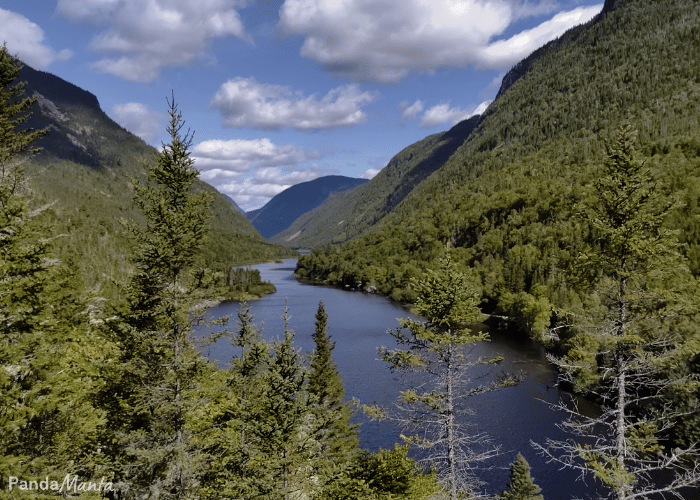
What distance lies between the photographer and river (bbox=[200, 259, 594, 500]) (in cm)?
3509

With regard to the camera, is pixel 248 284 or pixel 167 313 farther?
pixel 248 284

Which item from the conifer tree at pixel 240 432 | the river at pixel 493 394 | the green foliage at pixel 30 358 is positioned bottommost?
the river at pixel 493 394

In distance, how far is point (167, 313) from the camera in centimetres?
1423

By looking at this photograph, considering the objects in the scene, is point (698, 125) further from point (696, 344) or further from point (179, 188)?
point (179, 188)

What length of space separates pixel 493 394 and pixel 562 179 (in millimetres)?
112553

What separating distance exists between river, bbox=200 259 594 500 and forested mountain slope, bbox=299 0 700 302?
81.9 feet

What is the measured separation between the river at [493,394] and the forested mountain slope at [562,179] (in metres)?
25.0

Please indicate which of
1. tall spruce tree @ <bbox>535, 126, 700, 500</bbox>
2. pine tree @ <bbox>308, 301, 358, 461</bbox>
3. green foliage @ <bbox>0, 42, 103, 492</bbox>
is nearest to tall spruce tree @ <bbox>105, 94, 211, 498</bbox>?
green foliage @ <bbox>0, 42, 103, 492</bbox>

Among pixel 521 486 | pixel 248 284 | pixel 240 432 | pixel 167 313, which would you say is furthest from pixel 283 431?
pixel 248 284

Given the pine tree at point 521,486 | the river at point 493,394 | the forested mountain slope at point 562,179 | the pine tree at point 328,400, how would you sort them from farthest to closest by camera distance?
the forested mountain slope at point 562,179, the river at point 493,394, the pine tree at point 328,400, the pine tree at point 521,486

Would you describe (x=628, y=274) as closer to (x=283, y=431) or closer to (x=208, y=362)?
(x=283, y=431)

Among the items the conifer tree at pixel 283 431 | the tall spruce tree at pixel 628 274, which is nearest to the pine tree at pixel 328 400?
the conifer tree at pixel 283 431

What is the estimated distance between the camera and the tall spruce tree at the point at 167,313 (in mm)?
13859

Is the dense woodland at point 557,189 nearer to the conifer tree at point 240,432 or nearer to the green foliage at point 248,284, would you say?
the green foliage at point 248,284
